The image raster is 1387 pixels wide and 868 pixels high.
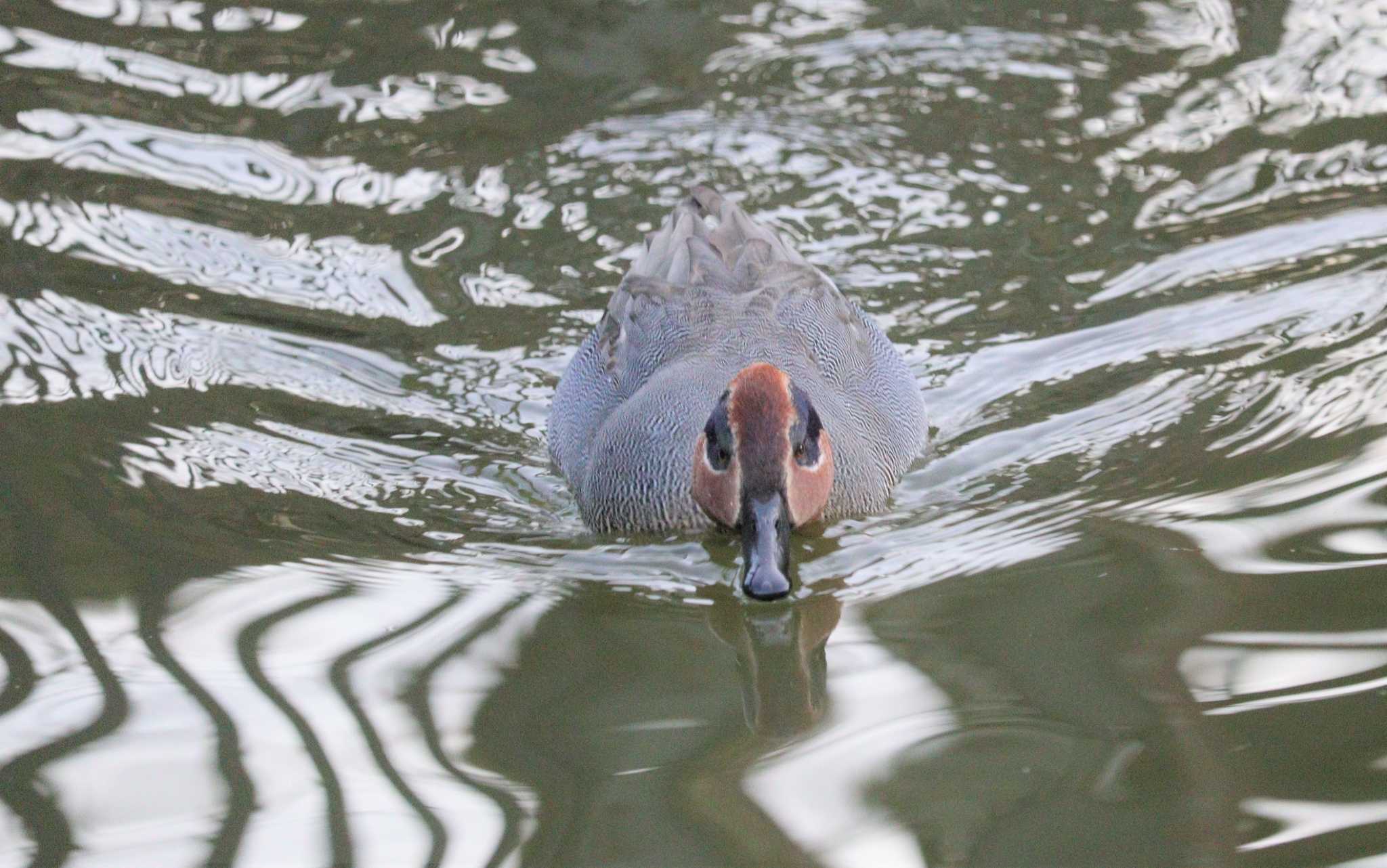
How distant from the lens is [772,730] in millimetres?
4535

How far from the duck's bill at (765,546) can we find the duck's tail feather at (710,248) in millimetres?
1933

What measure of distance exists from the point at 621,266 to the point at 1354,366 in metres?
3.53

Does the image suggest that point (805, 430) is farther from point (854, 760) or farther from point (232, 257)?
point (232, 257)

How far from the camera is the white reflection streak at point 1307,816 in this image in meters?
3.73

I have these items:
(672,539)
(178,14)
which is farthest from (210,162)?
(672,539)

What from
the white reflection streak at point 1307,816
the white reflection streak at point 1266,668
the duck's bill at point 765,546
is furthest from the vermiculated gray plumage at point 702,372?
the white reflection streak at point 1307,816

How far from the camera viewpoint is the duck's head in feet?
17.9

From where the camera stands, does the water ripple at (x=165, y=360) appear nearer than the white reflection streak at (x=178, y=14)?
Yes

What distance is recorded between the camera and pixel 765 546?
17.7 ft

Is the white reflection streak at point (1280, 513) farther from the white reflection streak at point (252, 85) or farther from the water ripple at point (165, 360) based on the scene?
the white reflection streak at point (252, 85)

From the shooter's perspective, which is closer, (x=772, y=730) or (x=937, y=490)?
(x=772, y=730)

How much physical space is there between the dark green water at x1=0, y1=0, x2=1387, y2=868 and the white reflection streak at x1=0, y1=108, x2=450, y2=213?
3cm

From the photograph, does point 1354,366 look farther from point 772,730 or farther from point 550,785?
point 550,785

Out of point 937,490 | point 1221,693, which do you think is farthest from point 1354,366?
point 1221,693
